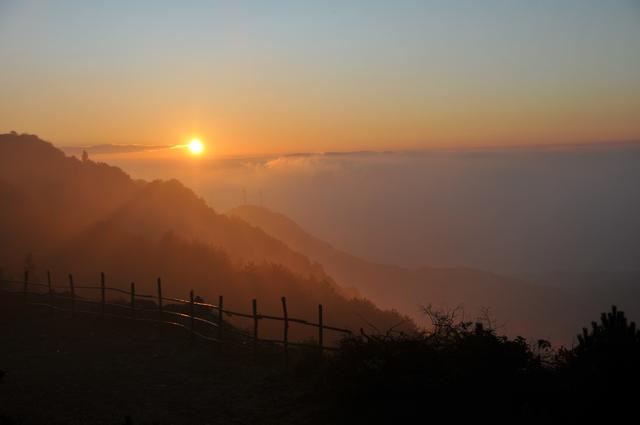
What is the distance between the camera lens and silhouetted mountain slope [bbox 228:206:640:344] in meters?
140

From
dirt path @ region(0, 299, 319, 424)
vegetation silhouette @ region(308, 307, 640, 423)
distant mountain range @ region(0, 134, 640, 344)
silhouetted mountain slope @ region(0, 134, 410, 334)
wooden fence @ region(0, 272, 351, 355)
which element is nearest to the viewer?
vegetation silhouette @ region(308, 307, 640, 423)

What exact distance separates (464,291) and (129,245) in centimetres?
12009

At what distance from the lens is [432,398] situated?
9.62 meters

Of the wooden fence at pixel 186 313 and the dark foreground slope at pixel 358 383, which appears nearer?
the dark foreground slope at pixel 358 383

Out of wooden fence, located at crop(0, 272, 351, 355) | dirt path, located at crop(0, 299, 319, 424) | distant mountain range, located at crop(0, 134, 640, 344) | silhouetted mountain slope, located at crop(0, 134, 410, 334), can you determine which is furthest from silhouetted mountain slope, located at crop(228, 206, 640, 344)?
dirt path, located at crop(0, 299, 319, 424)

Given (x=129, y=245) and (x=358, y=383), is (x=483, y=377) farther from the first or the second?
(x=129, y=245)

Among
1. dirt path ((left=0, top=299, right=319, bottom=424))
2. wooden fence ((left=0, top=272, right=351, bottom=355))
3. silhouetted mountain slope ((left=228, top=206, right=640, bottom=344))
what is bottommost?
silhouetted mountain slope ((left=228, top=206, right=640, bottom=344))

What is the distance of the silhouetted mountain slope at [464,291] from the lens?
140125 mm

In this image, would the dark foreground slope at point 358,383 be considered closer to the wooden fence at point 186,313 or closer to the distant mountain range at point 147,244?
the wooden fence at point 186,313

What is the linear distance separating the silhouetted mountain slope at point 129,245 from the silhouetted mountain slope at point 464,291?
205 feet

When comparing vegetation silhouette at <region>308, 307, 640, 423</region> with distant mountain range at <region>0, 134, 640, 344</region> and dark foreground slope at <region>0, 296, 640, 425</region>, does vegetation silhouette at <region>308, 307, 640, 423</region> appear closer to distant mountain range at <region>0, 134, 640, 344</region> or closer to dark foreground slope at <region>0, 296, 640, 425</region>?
dark foreground slope at <region>0, 296, 640, 425</region>

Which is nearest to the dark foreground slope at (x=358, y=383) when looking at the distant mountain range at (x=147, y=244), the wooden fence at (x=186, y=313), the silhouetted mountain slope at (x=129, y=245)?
the wooden fence at (x=186, y=313)

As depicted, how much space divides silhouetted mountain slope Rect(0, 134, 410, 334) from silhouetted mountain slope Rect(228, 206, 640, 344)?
62.4 metres

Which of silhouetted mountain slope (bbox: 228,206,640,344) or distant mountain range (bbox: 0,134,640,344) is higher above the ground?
distant mountain range (bbox: 0,134,640,344)
